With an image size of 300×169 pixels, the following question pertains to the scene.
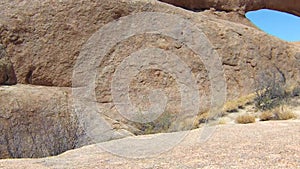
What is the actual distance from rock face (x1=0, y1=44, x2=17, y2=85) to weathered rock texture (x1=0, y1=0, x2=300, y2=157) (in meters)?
0.20

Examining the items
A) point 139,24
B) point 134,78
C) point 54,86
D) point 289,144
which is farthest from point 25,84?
point 289,144

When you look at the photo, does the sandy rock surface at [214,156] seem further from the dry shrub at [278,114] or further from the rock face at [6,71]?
the rock face at [6,71]

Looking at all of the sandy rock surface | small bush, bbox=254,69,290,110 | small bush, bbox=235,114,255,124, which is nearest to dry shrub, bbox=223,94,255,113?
small bush, bbox=254,69,290,110

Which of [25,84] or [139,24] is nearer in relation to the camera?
→ [25,84]

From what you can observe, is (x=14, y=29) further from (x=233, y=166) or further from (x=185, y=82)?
(x=233, y=166)

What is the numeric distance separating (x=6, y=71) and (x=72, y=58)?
6.18 feet

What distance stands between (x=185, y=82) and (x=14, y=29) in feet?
17.1

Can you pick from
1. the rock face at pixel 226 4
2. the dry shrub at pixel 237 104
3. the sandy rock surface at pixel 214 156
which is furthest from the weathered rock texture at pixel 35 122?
the rock face at pixel 226 4

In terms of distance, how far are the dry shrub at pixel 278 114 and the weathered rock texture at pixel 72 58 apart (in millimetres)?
2407

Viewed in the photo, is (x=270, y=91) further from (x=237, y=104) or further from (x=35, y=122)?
(x=35, y=122)

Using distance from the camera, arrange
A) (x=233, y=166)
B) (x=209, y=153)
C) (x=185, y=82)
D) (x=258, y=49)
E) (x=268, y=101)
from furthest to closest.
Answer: (x=258, y=49)
(x=185, y=82)
(x=268, y=101)
(x=209, y=153)
(x=233, y=166)

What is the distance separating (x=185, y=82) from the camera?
1252 centimetres

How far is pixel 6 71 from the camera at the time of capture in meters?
11.1

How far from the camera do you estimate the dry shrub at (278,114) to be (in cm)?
985
